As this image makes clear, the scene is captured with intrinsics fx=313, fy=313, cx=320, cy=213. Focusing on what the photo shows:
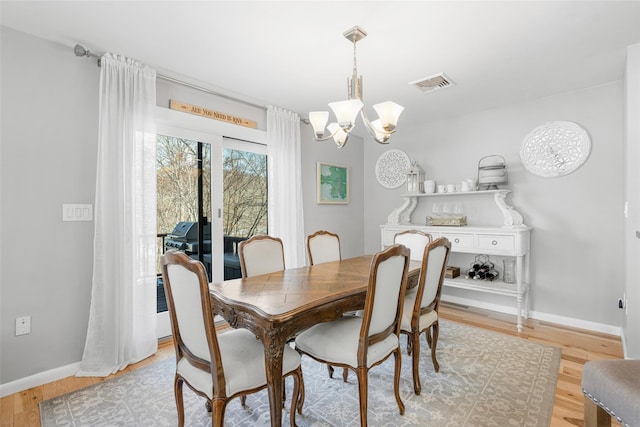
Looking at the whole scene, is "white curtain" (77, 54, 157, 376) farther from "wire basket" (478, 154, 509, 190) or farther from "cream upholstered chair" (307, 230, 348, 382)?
"wire basket" (478, 154, 509, 190)

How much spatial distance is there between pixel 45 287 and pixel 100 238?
1.51 ft

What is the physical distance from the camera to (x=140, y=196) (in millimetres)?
2555

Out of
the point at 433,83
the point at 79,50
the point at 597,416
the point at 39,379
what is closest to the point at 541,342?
the point at 597,416

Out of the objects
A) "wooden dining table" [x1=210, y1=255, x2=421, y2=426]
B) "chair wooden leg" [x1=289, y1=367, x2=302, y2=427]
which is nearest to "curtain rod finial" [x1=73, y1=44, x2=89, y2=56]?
"wooden dining table" [x1=210, y1=255, x2=421, y2=426]

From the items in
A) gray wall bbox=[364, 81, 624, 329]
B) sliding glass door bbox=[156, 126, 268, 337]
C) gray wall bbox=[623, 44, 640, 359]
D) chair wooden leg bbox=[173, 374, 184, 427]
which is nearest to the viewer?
chair wooden leg bbox=[173, 374, 184, 427]

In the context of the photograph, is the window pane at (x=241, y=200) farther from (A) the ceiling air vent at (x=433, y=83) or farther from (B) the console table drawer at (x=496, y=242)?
(B) the console table drawer at (x=496, y=242)

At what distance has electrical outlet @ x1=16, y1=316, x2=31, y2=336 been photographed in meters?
2.09

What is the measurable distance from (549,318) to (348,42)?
137 inches

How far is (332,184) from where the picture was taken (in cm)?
448

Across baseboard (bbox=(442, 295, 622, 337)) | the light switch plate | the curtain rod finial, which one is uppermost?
the curtain rod finial

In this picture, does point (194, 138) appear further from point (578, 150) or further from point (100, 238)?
point (578, 150)

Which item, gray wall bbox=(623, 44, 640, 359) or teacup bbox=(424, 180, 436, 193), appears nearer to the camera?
gray wall bbox=(623, 44, 640, 359)

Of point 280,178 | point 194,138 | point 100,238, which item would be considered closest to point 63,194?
point 100,238

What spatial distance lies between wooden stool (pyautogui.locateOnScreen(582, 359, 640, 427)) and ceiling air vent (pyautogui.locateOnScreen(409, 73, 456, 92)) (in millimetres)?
2348
